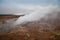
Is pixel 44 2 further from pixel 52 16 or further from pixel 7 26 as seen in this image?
pixel 7 26

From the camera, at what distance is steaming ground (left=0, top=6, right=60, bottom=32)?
4.99 ft

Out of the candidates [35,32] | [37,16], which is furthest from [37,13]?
[35,32]

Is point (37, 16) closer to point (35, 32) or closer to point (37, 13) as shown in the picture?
point (37, 13)

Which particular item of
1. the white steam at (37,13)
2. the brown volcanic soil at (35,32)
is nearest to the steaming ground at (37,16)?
the white steam at (37,13)

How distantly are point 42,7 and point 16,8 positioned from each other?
532 millimetres

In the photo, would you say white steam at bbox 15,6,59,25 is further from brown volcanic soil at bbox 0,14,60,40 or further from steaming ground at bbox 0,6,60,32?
brown volcanic soil at bbox 0,14,60,40

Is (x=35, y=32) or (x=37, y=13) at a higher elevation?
(x=37, y=13)

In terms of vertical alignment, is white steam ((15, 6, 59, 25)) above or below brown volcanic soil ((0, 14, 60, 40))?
above

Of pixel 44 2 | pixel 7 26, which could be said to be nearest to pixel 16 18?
pixel 7 26

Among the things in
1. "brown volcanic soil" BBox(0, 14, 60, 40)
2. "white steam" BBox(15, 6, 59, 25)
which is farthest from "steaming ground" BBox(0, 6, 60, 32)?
"brown volcanic soil" BBox(0, 14, 60, 40)

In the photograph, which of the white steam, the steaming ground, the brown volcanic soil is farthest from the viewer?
the white steam

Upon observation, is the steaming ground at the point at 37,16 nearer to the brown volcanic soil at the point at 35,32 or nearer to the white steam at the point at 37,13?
the white steam at the point at 37,13

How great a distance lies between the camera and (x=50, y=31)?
4.51ft

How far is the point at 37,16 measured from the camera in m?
1.80
